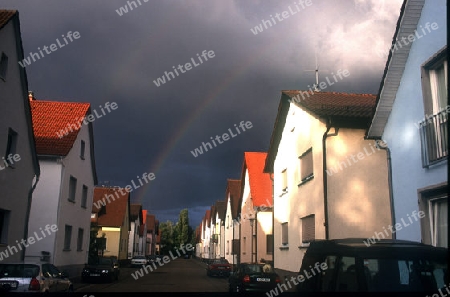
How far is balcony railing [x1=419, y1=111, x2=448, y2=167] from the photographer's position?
27.5 ft

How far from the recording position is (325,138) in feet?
48.4

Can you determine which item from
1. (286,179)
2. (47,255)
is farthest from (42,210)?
(286,179)

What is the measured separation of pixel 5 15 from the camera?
16.0 metres

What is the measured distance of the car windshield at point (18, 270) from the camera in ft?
36.6

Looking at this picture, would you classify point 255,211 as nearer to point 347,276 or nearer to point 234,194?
point 234,194

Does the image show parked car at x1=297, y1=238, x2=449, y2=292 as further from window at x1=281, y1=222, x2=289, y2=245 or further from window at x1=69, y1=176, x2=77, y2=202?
window at x1=69, y1=176, x2=77, y2=202

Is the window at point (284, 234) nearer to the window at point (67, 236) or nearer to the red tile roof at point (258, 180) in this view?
the red tile roof at point (258, 180)

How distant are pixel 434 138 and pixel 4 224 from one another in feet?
48.5

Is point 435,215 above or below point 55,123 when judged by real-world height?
below

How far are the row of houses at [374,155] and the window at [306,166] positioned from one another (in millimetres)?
41

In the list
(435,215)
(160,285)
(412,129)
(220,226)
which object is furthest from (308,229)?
(220,226)

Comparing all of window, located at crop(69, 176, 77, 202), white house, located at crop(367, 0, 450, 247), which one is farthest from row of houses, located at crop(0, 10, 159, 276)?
white house, located at crop(367, 0, 450, 247)

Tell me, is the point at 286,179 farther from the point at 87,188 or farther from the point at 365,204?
the point at 87,188

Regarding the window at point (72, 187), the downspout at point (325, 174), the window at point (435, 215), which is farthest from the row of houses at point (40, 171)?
the window at point (435, 215)
